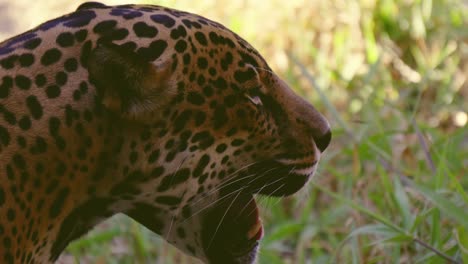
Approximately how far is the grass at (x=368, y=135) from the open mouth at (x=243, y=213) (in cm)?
16

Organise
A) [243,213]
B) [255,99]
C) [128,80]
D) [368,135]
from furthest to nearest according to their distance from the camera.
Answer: [368,135] → [243,213] → [255,99] → [128,80]

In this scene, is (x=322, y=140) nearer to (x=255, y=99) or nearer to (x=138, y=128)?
(x=255, y=99)

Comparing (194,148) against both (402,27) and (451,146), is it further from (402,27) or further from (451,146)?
(402,27)

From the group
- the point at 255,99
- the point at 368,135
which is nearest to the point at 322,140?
the point at 255,99

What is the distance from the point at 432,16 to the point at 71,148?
421 cm

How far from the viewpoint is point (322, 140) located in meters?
2.92

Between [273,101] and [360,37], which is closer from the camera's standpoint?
[273,101]

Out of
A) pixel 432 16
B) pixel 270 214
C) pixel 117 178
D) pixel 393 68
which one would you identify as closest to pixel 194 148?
pixel 117 178

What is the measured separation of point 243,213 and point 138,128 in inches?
19.5

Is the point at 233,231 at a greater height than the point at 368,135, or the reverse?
the point at 233,231

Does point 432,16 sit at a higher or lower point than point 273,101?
lower

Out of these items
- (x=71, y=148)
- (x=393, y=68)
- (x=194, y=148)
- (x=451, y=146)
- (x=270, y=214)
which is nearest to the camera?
(x=71, y=148)

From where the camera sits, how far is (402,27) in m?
6.38

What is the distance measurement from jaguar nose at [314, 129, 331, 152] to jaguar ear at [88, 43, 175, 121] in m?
0.52
